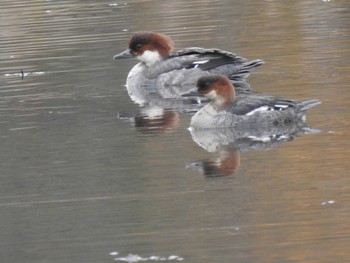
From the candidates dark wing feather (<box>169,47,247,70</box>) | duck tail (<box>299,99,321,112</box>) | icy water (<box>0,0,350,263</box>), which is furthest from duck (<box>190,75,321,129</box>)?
dark wing feather (<box>169,47,247,70</box>)

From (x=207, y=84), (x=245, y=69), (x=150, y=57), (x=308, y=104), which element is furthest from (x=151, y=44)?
(x=308, y=104)

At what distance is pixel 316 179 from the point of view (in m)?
11.0

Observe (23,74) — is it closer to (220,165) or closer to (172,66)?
(172,66)

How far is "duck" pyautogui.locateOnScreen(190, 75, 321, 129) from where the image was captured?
13711mm

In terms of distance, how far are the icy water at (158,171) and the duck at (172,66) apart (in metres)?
0.31

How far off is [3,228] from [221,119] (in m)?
4.15

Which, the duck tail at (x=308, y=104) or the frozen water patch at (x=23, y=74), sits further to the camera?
the frozen water patch at (x=23, y=74)

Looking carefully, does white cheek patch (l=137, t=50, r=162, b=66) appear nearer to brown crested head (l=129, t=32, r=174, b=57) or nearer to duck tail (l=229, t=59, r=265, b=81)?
brown crested head (l=129, t=32, r=174, b=57)

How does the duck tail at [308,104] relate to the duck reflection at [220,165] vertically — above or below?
below

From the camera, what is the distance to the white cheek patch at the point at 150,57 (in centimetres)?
1842

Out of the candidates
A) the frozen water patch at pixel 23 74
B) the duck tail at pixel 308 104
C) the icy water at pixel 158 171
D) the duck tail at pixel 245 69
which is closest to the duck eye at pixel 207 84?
the icy water at pixel 158 171

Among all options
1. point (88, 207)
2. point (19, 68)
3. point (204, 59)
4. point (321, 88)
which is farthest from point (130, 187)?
point (19, 68)

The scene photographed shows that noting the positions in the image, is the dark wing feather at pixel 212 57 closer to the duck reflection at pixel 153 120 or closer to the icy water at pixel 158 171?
the icy water at pixel 158 171

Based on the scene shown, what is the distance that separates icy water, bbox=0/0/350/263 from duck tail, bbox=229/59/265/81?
201 millimetres
